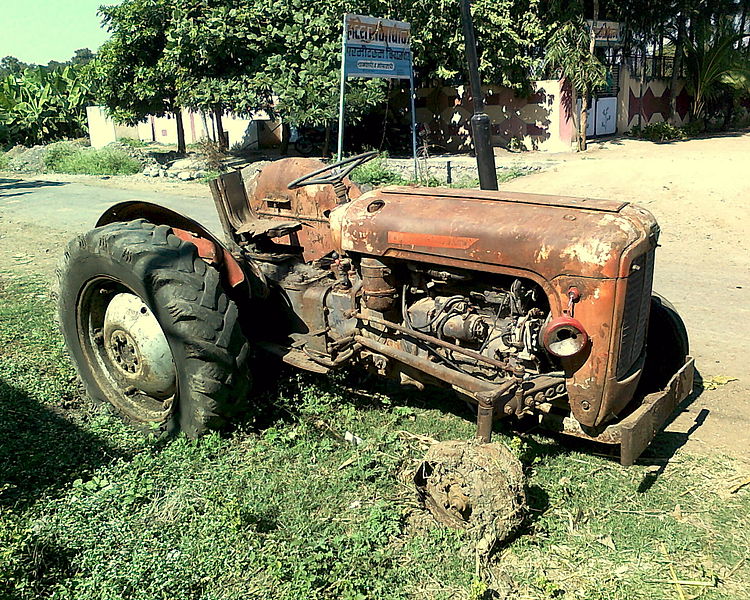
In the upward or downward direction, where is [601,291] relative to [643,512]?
upward

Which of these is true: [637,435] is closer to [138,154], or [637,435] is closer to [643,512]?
[643,512]

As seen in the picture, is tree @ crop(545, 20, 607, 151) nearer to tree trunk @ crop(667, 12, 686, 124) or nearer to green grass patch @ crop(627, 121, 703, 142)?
green grass patch @ crop(627, 121, 703, 142)

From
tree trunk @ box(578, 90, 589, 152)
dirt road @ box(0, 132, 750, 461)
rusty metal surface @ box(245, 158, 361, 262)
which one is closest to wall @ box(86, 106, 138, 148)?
dirt road @ box(0, 132, 750, 461)

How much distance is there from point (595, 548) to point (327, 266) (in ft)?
8.42

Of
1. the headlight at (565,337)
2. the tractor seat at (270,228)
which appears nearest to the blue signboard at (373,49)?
the tractor seat at (270,228)

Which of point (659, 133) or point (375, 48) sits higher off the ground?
point (375, 48)

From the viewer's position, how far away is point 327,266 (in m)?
4.86

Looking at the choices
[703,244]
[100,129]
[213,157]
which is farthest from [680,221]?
[100,129]

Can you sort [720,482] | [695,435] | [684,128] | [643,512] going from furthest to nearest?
[684,128] → [695,435] → [720,482] → [643,512]

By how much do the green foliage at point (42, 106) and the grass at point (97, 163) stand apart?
7.80 m

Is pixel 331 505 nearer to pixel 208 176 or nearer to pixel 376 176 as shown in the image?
pixel 376 176

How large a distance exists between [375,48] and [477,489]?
10657mm

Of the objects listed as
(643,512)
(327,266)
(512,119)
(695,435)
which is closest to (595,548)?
(643,512)

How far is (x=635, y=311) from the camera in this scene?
11.3 feet
